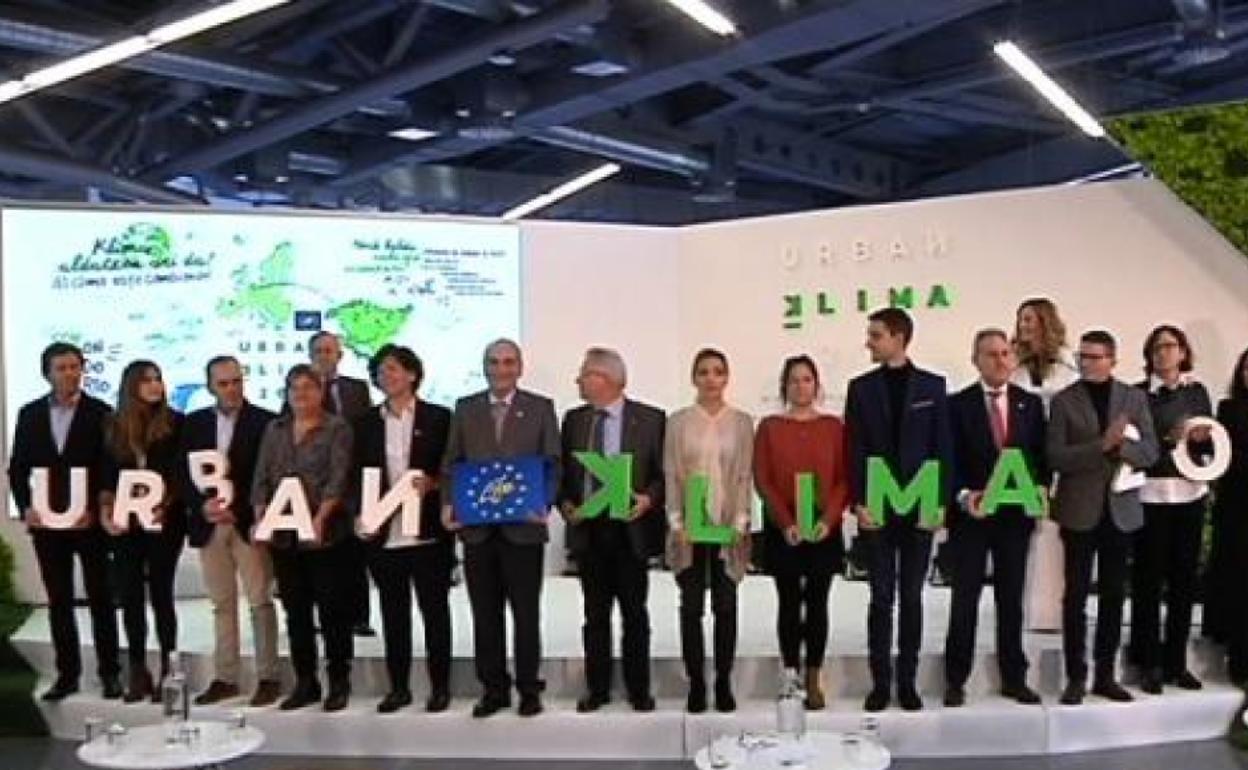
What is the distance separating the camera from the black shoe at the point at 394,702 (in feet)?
18.1

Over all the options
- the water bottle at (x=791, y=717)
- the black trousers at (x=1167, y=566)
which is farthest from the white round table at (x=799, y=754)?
the black trousers at (x=1167, y=566)

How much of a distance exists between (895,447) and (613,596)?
1184 millimetres

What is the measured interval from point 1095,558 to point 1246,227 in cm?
181

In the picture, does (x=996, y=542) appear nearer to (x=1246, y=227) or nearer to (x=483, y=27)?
(x=1246, y=227)

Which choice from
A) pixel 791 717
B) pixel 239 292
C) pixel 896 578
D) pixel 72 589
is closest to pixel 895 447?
pixel 896 578

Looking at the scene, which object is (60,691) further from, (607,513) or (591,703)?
(607,513)

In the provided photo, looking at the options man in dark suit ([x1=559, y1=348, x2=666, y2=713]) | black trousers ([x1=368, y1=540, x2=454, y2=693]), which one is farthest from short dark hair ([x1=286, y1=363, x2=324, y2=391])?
man in dark suit ([x1=559, y1=348, x2=666, y2=713])

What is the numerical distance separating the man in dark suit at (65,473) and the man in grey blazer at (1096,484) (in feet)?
12.2

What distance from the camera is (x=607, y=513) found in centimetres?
522

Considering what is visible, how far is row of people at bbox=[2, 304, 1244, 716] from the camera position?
521 centimetres

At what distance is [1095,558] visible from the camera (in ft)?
17.8

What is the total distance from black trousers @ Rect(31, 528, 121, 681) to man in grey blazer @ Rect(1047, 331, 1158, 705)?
374 cm

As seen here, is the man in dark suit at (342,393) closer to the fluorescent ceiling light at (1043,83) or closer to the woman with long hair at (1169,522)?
the woman with long hair at (1169,522)

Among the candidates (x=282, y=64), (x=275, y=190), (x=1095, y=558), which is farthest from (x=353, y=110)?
(x=1095, y=558)
